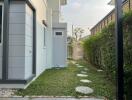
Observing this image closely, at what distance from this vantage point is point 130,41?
6.16m

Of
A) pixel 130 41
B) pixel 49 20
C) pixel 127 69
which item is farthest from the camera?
pixel 49 20

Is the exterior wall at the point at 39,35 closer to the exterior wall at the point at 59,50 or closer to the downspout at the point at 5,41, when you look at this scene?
the downspout at the point at 5,41

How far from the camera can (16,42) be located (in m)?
7.54

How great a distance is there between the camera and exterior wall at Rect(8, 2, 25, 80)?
752cm

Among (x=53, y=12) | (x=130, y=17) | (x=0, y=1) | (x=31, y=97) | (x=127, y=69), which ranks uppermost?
(x=53, y=12)

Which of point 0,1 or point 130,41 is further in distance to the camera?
point 0,1

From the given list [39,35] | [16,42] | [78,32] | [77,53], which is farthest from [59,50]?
[78,32]

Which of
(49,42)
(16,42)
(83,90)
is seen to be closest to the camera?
(83,90)

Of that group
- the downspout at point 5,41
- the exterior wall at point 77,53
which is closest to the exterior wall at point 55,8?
the downspout at point 5,41

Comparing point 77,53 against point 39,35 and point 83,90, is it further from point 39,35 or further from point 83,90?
point 83,90

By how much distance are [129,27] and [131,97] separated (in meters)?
1.84

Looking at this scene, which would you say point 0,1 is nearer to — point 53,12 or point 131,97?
point 131,97

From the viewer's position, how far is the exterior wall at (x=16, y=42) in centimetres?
752

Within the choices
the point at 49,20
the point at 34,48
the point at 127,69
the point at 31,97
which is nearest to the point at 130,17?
the point at 127,69
